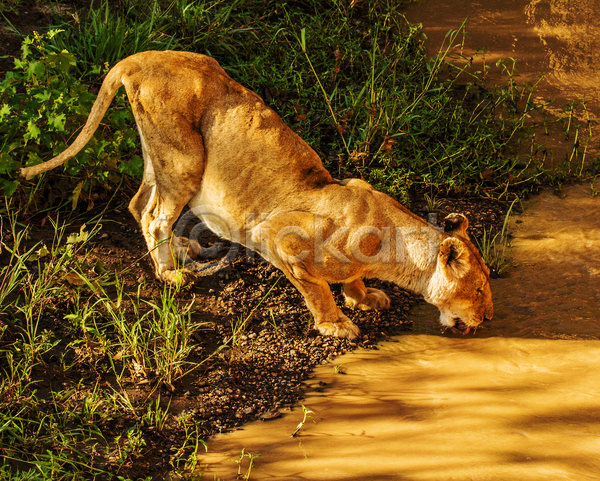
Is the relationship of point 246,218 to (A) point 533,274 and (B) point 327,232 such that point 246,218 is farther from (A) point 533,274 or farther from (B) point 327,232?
(A) point 533,274

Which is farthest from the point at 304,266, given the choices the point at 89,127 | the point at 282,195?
the point at 89,127

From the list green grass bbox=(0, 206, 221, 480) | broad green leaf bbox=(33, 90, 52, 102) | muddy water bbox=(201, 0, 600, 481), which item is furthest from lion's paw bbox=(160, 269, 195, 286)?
broad green leaf bbox=(33, 90, 52, 102)

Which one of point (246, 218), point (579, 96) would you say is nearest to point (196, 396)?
point (246, 218)

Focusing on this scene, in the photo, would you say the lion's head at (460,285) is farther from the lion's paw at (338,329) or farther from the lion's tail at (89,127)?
the lion's tail at (89,127)

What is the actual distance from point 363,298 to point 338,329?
51 centimetres

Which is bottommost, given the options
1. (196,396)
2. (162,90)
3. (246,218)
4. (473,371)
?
(196,396)

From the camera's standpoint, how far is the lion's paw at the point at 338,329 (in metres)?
4.39

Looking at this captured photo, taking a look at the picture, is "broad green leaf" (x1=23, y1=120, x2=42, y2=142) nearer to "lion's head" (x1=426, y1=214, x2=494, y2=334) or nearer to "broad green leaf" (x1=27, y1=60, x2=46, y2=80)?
"broad green leaf" (x1=27, y1=60, x2=46, y2=80)

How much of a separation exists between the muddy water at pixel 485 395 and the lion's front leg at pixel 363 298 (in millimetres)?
367

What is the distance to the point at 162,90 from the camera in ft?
13.8

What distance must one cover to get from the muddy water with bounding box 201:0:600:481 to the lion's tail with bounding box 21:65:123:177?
2486 millimetres

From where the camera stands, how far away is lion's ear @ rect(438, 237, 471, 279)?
13.1ft

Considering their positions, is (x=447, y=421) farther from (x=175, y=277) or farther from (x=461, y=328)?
(x=175, y=277)

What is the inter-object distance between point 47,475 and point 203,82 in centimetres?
289
